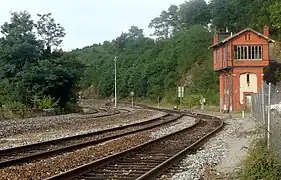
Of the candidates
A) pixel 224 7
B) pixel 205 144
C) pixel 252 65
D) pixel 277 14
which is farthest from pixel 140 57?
pixel 205 144

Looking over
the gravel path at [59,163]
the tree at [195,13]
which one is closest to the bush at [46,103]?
the gravel path at [59,163]

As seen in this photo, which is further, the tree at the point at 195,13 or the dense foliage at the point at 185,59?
the tree at the point at 195,13

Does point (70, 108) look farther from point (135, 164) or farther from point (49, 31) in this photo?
point (135, 164)

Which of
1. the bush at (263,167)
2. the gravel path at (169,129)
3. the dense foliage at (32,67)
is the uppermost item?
the dense foliage at (32,67)

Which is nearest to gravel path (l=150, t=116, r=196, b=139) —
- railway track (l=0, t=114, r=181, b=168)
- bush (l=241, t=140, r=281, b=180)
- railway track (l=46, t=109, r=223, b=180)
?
railway track (l=0, t=114, r=181, b=168)

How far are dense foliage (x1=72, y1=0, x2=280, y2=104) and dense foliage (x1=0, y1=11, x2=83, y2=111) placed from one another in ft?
28.4

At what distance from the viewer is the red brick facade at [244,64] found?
59.6m

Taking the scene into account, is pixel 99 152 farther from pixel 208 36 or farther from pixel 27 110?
pixel 208 36

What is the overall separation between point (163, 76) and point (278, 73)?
132ft

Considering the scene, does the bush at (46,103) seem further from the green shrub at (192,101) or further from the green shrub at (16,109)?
the green shrub at (192,101)

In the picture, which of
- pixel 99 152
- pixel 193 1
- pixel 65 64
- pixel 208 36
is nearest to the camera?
pixel 99 152

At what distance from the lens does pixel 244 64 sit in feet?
197

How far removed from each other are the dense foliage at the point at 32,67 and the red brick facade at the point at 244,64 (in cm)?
1666

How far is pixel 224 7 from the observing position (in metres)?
110
